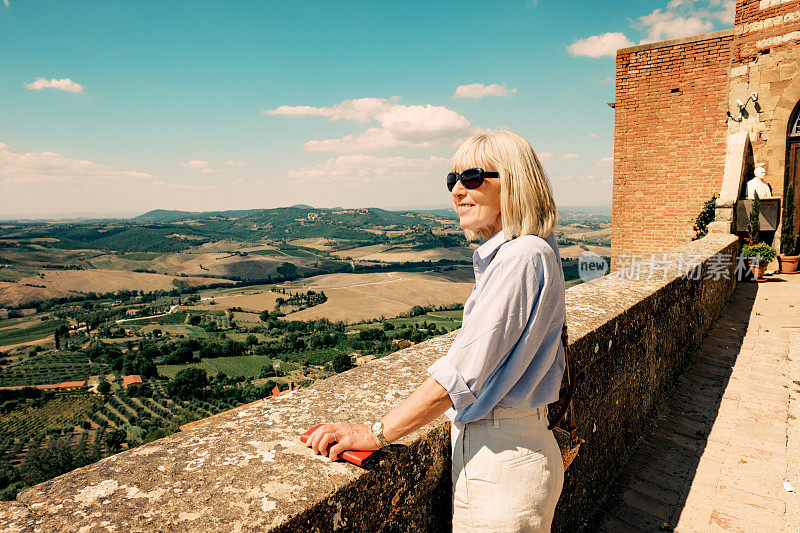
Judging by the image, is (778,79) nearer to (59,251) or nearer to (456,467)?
(456,467)

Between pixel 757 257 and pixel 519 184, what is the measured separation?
998cm

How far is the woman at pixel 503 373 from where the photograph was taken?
121 centimetres

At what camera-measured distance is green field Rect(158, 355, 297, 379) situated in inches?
2157

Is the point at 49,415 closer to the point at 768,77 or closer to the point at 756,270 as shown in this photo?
the point at 756,270

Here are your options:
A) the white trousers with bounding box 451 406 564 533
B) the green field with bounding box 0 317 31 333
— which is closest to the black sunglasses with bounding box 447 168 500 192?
the white trousers with bounding box 451 406 564 533

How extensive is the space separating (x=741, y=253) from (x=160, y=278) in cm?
11756

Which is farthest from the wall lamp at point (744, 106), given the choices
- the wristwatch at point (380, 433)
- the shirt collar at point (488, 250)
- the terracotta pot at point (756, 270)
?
the wristwatch at point (380, 433)

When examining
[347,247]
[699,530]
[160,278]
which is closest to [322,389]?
[699,530]

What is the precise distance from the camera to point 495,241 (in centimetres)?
139

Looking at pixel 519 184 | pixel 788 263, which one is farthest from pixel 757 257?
pixel 519 184

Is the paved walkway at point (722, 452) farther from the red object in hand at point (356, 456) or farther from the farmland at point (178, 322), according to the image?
the farmland at point (178, 322)

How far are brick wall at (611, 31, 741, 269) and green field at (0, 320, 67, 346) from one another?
9028 centimetres

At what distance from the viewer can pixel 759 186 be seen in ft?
33.3

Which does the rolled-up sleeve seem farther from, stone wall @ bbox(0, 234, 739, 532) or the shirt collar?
stone wall @ bbox(0, 234, 739, 532)
